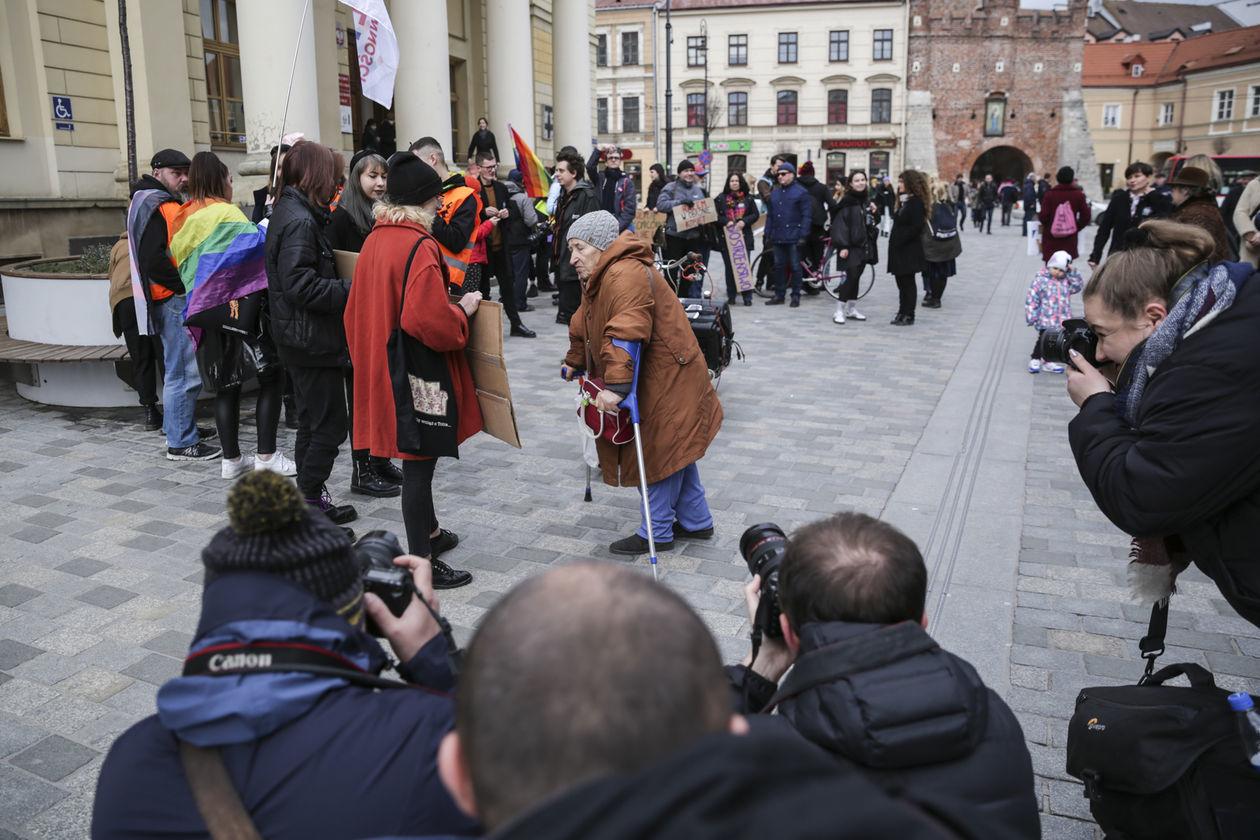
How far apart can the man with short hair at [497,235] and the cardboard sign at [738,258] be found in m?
3.52

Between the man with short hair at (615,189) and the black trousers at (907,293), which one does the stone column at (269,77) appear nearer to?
the man with short hair at (615,189)

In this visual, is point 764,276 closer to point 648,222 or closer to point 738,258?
point 738,258

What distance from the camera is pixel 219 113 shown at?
45.9 feet

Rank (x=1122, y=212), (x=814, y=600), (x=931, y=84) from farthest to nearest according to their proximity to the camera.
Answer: (x=931, y=84) < (x=1122, y=212) < (x=814, y=600)

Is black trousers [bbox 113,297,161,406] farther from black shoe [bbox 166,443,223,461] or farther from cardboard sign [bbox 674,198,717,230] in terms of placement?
cardboard sign [bbox 674,198,717,230]

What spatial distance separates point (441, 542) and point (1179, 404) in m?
3.54

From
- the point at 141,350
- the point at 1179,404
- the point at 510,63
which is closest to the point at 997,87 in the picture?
the point at 510,63

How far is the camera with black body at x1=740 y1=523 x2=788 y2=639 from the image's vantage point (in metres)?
2.09

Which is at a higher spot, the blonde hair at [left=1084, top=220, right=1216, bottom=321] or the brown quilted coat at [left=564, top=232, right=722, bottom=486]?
the blonde hair at [left=1084, top=220, right=1216, bottom=321]

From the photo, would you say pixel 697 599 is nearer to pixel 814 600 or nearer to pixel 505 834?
pixel 814 600

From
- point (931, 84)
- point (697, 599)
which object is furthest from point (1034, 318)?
point (931, 84)

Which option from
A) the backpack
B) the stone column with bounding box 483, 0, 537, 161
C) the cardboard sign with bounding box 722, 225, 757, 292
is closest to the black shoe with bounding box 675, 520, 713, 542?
the backpack

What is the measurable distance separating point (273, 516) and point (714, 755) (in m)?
0.94

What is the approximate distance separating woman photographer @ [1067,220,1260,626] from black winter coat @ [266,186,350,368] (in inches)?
145
